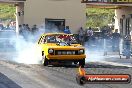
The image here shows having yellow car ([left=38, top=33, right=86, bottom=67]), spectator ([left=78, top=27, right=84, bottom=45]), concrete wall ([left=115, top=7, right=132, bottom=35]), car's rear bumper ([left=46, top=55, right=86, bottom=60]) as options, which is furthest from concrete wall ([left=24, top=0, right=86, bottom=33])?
car's rear bumper ([left=46, top=55, right=86, bottom=60])

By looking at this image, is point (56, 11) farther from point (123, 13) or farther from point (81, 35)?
point (123, 13)

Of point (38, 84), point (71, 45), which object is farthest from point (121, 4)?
point (38, 84)

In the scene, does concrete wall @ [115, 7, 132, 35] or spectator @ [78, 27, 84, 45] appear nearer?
spectator @ [78, 27, 84, 45]

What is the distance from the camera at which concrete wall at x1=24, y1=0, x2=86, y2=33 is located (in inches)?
1309

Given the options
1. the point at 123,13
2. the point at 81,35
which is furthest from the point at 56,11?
the point at 123,13

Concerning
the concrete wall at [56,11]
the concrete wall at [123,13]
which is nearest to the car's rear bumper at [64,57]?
the concrete wall at [56,11]

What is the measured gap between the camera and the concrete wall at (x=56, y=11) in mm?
33250

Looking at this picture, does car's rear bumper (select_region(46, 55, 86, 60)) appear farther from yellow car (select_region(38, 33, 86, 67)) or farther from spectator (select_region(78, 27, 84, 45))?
spectator (select_region(78, 27, 84, 45))

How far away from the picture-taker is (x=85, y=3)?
34.3 meters

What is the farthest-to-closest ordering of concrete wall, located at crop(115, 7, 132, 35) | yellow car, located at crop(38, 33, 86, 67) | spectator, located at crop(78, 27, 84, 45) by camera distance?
concrete wall, located at crop(115, 7, 132, 35), spectator, located at crop(78, 27, 84, 45), yellow car, located at crop(38, 33, 86, 67)

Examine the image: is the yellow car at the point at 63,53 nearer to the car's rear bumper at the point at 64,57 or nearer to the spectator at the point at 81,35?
the car's rear bumper at the point at 64,57

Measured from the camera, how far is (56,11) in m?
33.6

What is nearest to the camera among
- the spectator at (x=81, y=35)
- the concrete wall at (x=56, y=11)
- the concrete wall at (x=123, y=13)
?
the spectator at (x=81, y=35)

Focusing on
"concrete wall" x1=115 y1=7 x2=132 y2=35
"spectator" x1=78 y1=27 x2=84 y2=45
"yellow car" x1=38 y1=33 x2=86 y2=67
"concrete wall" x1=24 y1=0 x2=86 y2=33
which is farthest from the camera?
"concrete wall" x1=115 y1=7 x2=132 y2=35
